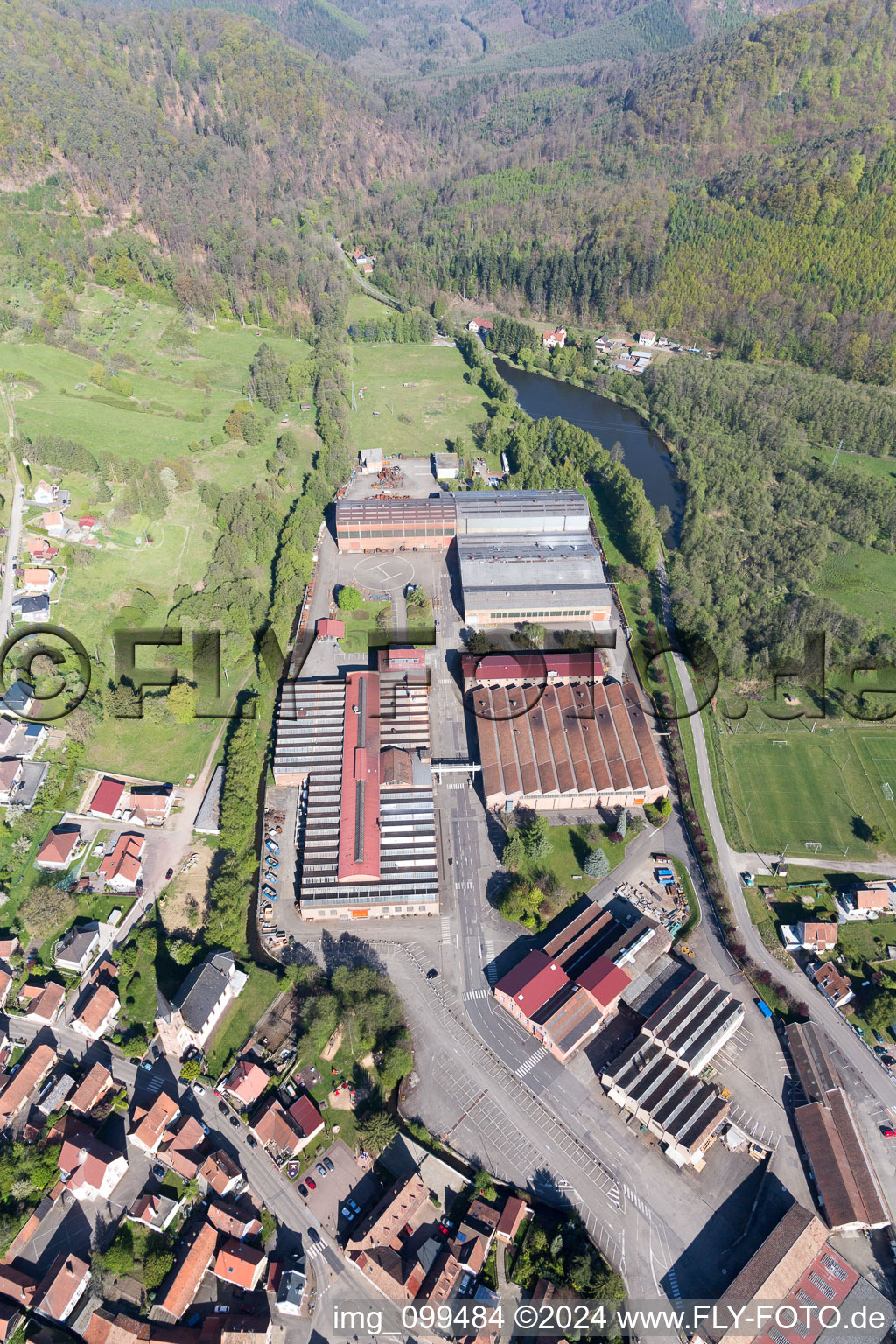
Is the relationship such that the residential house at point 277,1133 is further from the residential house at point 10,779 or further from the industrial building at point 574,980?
the residential house at point 10,779

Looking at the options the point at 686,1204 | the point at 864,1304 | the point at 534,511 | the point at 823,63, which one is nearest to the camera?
the point at 864,1304

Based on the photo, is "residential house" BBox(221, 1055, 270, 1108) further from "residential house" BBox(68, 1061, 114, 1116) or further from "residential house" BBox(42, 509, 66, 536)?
"residential house" BBox(42, 509, 66, 536)

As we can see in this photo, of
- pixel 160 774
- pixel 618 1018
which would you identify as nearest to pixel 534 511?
pixel 160 774

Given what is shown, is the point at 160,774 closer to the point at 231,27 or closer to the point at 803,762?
the point at 803,762

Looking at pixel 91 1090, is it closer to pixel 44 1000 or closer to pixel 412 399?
pixel 44 1000

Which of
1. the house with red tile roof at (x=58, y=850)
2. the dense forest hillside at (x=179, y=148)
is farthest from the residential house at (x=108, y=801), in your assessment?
the dense forest hillside at (x=179, y=148)

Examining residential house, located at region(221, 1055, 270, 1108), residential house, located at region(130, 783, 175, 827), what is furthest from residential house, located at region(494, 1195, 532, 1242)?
residential house, located at region(130, 783, 175, 827)
